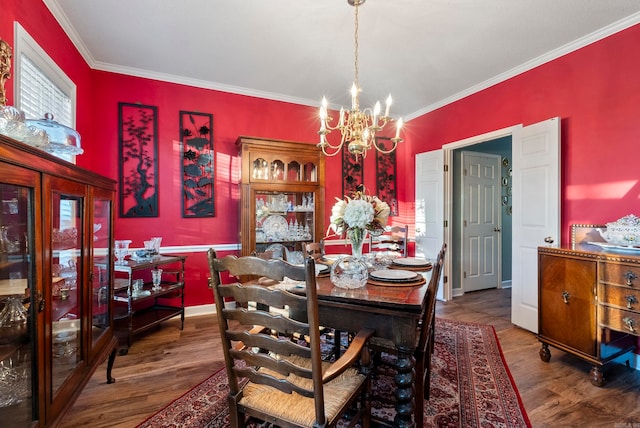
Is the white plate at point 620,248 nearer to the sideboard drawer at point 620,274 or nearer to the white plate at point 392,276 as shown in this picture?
the sideboard drawer at point 620,274

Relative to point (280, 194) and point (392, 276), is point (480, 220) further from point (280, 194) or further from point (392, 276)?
→ point (392, 276)

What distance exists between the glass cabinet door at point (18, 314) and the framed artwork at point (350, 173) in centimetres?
351

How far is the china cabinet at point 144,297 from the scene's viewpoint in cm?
258

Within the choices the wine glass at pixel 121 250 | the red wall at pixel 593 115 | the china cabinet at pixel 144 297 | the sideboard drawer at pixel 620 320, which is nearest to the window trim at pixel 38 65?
the wine glass at pixel 121 250

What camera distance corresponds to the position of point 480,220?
4.59 metres

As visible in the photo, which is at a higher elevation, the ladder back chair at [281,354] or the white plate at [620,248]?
the white plate at [620,248]

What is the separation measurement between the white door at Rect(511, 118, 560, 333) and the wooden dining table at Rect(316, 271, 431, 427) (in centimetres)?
218

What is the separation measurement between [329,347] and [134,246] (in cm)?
234

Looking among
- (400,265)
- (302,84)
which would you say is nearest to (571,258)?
(400,265)

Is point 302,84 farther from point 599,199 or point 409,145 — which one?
point 599,199

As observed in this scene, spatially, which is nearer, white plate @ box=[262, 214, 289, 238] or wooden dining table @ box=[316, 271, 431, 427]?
wooden dining table @ box=[316, 271, 431, 427]

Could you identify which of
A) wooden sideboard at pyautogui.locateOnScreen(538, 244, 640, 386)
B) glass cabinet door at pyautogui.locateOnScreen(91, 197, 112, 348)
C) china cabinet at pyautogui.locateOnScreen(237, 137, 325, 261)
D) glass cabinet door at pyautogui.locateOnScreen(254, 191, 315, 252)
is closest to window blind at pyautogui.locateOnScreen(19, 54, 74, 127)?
glass cabinet door at pyautogui.locateOnScreen(91, 197, 112, 348)

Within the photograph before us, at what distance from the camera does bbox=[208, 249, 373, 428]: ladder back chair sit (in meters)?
0.96

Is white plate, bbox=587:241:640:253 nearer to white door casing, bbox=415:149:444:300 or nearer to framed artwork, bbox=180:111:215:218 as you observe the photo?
white door casing, bbox=415:149:444:300
